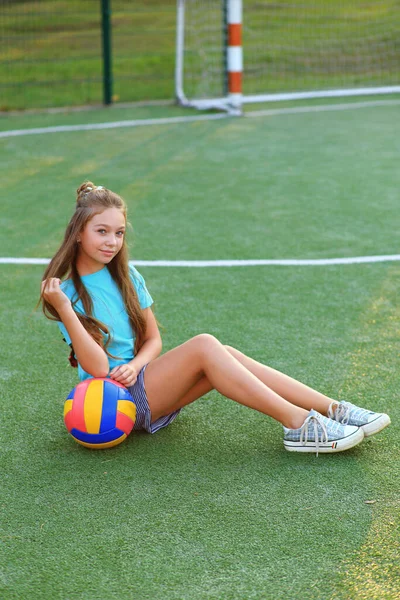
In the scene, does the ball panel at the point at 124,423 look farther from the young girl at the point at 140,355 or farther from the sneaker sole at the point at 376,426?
the sneaker sole at the point at 376,426

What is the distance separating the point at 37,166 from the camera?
8.05m

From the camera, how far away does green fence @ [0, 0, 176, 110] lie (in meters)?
12.6

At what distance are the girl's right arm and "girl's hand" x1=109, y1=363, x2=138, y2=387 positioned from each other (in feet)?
0.22

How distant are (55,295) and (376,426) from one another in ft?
4.40

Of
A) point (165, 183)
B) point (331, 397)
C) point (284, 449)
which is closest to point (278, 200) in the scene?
point (165, 183)

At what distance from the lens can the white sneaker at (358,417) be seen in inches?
132

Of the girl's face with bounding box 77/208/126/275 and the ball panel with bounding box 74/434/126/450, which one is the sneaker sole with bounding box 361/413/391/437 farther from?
the girl's face with bounding box 77/208/126/275

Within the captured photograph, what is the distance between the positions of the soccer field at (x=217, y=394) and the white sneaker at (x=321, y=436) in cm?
6

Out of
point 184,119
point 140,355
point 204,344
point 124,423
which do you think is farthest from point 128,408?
point 184,119

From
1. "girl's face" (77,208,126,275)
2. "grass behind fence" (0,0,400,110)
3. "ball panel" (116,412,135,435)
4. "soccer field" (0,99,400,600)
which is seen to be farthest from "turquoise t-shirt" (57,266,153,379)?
"grass behind fence" (0,0,400,110)

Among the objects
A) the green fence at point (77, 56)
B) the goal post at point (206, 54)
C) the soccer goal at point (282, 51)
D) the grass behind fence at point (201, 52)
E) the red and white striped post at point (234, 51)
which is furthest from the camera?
the green fence at point (77, 56)

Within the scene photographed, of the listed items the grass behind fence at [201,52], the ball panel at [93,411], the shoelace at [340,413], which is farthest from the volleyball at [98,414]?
the grass behind fence at [201,52]

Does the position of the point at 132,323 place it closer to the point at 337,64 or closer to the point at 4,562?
the point at 4,562

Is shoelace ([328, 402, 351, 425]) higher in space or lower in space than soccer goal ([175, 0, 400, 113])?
lower
